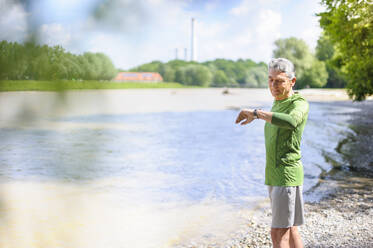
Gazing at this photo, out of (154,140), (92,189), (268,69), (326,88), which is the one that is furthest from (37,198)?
(326,88)

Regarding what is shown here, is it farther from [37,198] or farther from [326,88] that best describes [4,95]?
[326,88]

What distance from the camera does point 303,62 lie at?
70.1m

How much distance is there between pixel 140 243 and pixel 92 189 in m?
3.64

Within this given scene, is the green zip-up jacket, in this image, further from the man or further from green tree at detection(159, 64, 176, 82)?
green tree at detection(159, 64, 176, 82)

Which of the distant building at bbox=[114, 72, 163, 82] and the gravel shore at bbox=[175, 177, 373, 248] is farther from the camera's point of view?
the gravel shore at bbox=[175, 177, 373, 248]

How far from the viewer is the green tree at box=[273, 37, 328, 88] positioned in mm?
64625

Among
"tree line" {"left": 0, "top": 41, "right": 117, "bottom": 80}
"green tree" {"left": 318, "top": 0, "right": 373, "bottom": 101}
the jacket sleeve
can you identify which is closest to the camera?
"tree line" {"left": 0, "top": 41, "right": 117, "bottom": 80}

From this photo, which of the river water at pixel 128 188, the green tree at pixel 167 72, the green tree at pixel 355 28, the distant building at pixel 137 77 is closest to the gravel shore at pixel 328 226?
the river water at pixel 128 188

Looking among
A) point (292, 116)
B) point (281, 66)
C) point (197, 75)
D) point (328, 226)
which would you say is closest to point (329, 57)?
point (328, 226)

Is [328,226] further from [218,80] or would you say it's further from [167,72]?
[167,72]

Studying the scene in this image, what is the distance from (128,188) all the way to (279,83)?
6.54 m

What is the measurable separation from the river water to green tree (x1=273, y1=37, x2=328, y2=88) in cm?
4797

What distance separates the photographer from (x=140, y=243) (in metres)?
5.06

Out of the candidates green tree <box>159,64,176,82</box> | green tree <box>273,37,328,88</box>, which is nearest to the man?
green tree <box>159,64,176,82</box>
